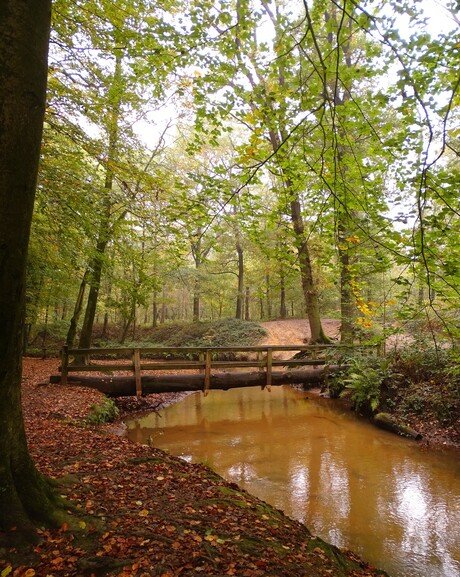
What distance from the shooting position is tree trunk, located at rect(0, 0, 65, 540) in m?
2.47

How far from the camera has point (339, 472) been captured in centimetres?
651

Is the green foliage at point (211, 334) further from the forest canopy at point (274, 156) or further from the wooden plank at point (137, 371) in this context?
the wooden plank at point (137, 371)

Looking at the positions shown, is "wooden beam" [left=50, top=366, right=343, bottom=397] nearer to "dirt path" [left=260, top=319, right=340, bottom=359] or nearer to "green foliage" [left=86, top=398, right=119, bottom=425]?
"green foliage" [left=86, top=398, right=119, bottom=425]


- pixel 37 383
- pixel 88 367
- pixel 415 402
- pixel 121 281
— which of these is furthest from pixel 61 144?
pixel 415 402

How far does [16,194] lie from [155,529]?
2926mm

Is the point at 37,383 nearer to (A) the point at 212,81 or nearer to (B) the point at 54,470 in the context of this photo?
(B) the point at 54,470

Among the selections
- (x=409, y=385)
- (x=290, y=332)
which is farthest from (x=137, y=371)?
(x=290, y=332)

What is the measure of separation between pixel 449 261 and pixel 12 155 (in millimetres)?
3925

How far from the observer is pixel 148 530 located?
3.05m

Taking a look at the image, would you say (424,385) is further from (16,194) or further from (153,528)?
(16,194)

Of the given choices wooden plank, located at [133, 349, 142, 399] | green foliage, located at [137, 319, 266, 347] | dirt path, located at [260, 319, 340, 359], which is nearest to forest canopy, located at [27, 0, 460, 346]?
wooden plank, located at [133, 349, 142, 399]

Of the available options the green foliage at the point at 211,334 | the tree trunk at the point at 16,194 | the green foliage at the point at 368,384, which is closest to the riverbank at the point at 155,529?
the tree trunk at the point at 16,194

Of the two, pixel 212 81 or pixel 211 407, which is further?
pixel 211 407

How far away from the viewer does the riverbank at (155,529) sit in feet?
8.40
